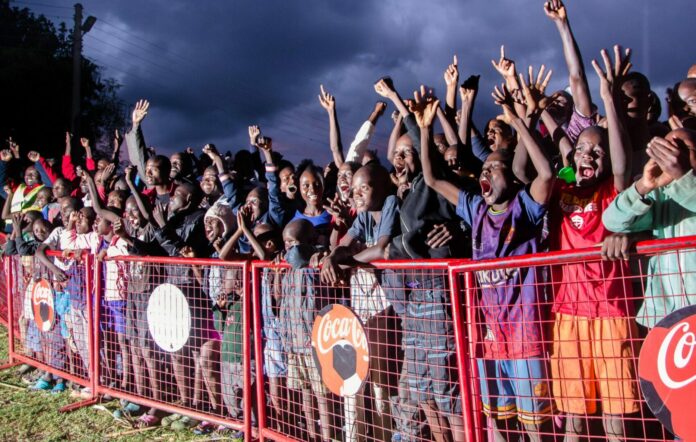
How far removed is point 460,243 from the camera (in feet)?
13.4

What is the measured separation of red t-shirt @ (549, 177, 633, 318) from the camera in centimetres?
326

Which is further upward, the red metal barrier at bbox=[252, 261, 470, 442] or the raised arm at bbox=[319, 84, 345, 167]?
the raised arm at bbox=[319, 84, 345, 167]

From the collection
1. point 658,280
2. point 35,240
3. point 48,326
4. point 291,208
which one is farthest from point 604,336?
point 35,240

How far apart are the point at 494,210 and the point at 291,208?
8.93 feet

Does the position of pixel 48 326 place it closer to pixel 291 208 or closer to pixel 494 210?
pixel 291 208

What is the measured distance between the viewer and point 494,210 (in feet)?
12.4

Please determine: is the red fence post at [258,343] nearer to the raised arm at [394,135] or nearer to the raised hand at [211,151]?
the raised arm at [394,135]

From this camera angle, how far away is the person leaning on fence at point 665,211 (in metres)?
2.83

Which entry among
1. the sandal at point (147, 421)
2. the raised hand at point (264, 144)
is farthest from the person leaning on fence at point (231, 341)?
the raised hand at point (264, 144)

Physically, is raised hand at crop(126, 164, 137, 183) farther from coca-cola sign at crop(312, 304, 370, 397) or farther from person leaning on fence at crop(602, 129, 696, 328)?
person leaning on fence at crop(602, 129, 696, 328)

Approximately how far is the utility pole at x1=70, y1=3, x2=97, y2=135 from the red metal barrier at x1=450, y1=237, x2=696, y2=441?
19.1 metres

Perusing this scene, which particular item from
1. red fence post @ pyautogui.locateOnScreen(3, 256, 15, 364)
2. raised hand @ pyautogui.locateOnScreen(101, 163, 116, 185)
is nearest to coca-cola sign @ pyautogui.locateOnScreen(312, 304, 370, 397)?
raised hand @ pyautogui.locateOnScreen(101, 163, 116, 185)

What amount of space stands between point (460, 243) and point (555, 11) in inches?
73.8

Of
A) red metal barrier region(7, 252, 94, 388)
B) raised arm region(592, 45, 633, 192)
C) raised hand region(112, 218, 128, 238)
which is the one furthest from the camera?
red metal barrier region(7, 252, 94, 388)
